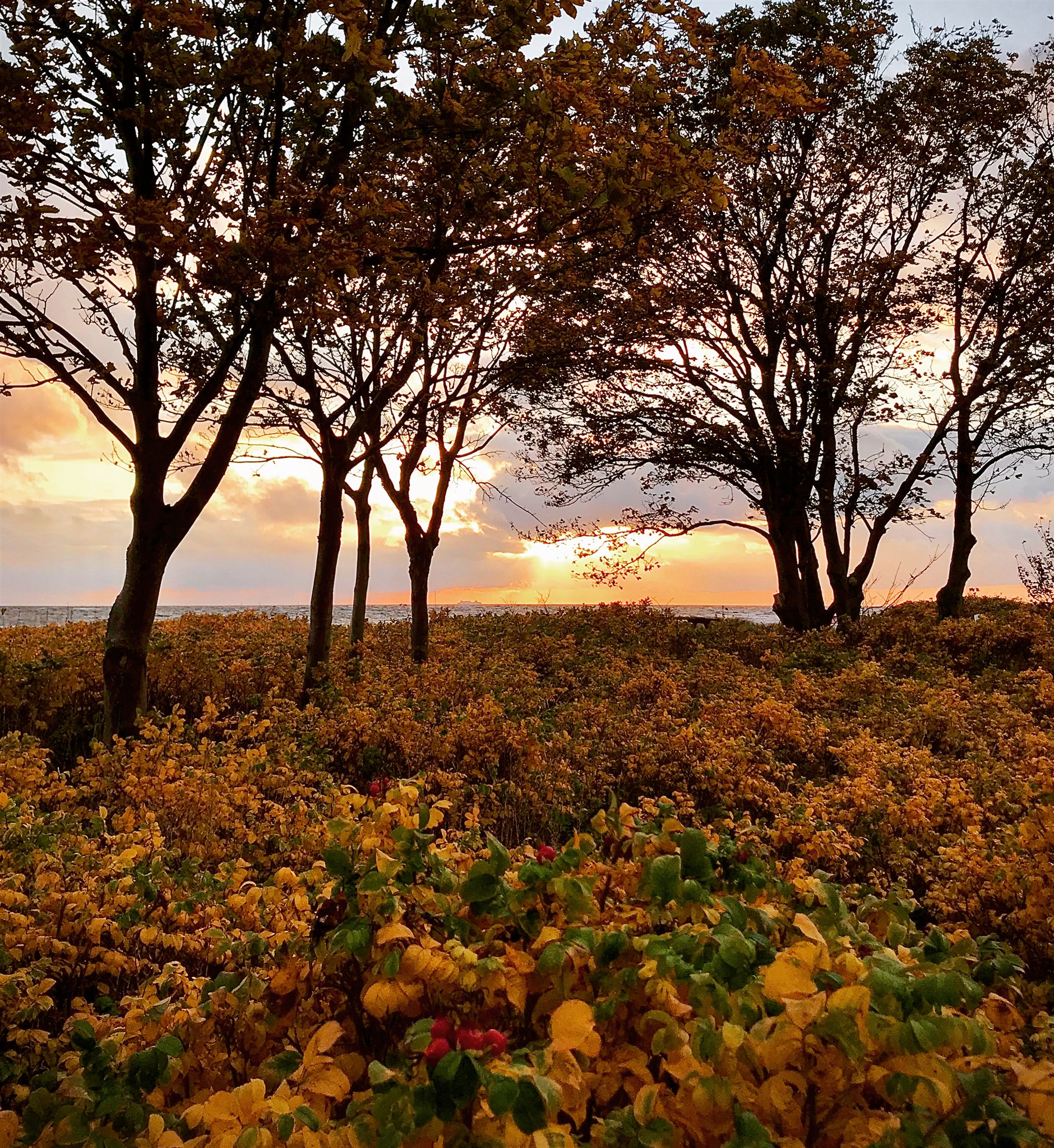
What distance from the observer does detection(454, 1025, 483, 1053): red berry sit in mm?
1775

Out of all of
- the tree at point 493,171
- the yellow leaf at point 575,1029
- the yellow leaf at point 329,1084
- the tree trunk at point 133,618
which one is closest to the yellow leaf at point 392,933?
the yellow leaf at point 329,1084

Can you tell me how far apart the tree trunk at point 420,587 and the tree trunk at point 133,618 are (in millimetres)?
6467

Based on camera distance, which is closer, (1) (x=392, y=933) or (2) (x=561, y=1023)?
(2) (x=561, y=1023)

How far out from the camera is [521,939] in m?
2.53

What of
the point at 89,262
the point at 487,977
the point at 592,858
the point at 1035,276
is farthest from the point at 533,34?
the point at 1035,276

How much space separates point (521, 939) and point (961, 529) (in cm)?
1874

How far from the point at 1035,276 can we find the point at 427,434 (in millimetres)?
12812

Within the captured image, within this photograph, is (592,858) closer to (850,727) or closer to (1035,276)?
(850,727)

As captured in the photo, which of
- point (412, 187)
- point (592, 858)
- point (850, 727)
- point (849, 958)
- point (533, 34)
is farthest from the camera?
point (412, 187)

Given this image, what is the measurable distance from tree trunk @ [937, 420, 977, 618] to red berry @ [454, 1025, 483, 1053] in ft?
61.9

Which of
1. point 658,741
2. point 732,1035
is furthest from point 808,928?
point 658,741

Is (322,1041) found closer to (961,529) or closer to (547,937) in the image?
(547,937)

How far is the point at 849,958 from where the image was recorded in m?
2.10

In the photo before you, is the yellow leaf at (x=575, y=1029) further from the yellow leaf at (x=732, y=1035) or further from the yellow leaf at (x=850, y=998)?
the yellow leaf at (x=850, y=998)
